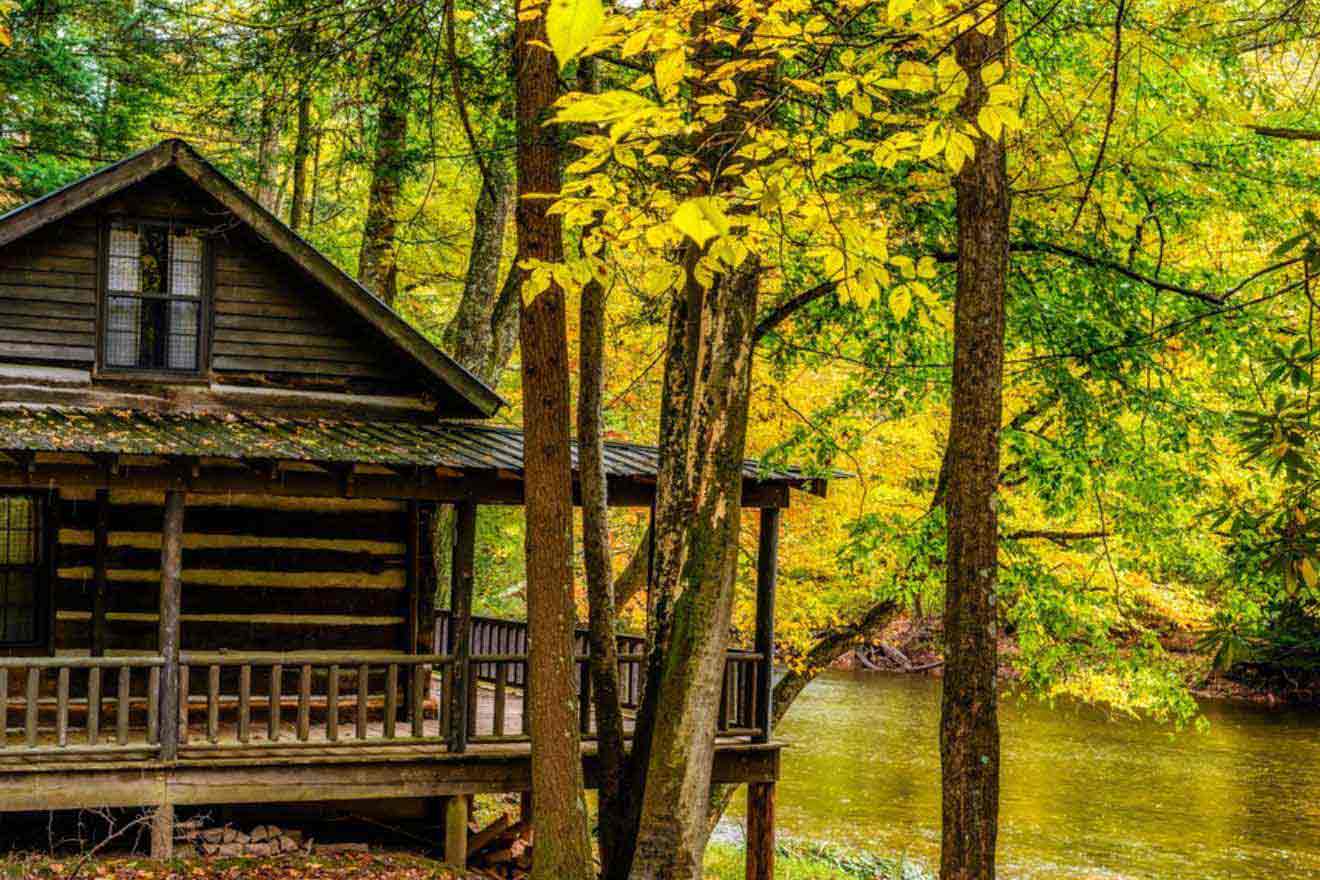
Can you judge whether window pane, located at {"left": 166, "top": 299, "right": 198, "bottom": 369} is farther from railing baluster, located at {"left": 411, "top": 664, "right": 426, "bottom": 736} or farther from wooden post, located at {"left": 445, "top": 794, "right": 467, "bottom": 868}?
wooden post, located at {"left": 445, "top": 794, "right": 467, "bottom": 868}

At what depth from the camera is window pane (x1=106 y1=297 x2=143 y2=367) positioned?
14391mm

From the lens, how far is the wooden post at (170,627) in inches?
495

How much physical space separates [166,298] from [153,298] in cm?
13

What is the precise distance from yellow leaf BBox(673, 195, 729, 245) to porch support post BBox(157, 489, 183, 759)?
9.53 meters

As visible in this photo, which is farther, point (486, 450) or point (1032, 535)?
point (1032, 535)

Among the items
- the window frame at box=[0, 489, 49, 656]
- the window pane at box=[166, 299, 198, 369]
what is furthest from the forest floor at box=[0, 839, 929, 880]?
the window pane at box=[166, 299, 198, 369]

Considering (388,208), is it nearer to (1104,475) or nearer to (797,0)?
(1104,475)

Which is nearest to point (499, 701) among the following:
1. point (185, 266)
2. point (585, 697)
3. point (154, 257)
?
point (585, 697)

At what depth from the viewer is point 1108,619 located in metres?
16.0

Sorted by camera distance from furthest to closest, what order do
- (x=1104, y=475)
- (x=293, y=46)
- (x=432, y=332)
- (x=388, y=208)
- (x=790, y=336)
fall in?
(x=432, y=332)
(x=388, y=208)
(x=790, y=336)
(x=1104, y=475)
(x=293, y=46)

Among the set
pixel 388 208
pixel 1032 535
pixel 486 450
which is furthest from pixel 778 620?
pixel 388 208

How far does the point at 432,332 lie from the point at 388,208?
9.11m

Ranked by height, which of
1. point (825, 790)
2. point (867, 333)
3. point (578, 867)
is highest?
point (867, 333)

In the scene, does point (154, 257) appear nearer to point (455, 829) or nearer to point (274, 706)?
point (274, 706)
